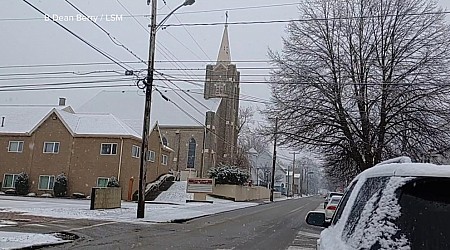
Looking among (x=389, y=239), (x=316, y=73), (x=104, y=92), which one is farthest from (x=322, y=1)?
(x=104, y=92)

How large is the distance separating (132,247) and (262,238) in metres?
5.06

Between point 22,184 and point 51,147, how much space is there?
3.67 meters

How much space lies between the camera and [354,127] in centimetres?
2781

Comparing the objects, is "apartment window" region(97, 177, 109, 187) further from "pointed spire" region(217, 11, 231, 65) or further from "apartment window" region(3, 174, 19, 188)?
"pointed spire" region(217, 11, 231, 65)

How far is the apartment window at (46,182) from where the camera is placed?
4138 centimetres

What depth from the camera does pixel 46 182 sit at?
4156 centimetres

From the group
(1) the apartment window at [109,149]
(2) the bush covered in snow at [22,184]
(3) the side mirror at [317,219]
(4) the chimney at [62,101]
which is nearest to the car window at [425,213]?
(3) the side mirror at [317,219]

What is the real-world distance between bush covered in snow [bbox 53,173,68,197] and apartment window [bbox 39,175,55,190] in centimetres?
104

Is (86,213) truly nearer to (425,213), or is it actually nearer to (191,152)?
(425,213)

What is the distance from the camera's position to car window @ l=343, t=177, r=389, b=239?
3110mm

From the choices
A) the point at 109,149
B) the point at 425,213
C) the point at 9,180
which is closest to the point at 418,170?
the point at 425,213

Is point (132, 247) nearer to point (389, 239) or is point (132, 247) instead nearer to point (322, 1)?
point (389, 239)

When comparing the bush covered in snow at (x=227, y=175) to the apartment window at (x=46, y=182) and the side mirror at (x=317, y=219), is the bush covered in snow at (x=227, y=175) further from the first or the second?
the side mirror at (x=317, y=219)

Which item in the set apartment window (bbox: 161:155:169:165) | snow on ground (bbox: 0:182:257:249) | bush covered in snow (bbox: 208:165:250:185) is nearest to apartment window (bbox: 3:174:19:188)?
snow on ground (bbox: 0:182:257:249)
